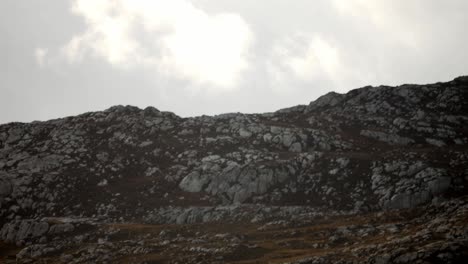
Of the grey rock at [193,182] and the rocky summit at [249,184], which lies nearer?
the rocky summit at [249,184]

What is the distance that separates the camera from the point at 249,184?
65.3 metres

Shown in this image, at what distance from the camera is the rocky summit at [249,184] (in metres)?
44.1

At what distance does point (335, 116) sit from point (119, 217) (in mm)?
53320

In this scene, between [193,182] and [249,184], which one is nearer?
[249,184]

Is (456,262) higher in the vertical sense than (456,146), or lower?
lower

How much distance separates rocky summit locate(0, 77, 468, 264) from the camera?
44.1 meters

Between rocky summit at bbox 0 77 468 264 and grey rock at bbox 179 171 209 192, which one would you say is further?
grey rock at bbox 179 171 209 192

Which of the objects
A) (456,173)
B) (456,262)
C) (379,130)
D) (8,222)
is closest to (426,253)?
(456,262)

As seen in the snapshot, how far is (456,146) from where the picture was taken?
228ft

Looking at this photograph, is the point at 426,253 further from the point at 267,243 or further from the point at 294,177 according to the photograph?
the point at 294,177

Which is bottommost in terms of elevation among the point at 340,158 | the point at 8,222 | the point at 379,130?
→ the point at 8,222

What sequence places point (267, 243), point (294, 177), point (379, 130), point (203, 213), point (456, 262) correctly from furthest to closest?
point (379, 130)
point (294, 177)
point (203, 213)
point (267, 243)
point (456, 262)

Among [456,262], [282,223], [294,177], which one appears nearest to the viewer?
[456,262]

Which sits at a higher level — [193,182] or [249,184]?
[193,182]
